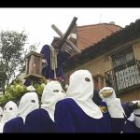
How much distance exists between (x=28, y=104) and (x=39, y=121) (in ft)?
2.09

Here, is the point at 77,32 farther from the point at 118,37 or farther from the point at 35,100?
the point at 35,100

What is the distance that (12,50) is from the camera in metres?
14.2

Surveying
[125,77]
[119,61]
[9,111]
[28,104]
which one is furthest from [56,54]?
[119,61]

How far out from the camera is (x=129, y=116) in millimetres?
4328

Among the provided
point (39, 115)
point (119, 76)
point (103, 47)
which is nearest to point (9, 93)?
point (39, 115)

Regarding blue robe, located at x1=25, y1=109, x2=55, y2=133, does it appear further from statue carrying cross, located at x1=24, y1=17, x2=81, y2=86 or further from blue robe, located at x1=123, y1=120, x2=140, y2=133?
statue carrying cross, located at x1=24, y1=17, x2=81, y2=86

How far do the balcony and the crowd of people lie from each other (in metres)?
6.82

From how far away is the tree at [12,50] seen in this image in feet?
44.7

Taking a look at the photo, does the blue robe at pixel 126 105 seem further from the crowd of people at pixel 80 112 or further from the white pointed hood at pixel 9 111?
the white pointed hood at pixel 9 111

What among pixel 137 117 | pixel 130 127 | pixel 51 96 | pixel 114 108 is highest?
pixel 51 96

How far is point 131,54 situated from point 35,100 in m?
7.90

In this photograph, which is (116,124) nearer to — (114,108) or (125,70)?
(114,108)

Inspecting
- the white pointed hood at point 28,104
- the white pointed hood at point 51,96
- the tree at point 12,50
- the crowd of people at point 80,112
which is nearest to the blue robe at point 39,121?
the crowd of people at point 80,112

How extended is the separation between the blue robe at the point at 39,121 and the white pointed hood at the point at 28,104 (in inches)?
17.5
